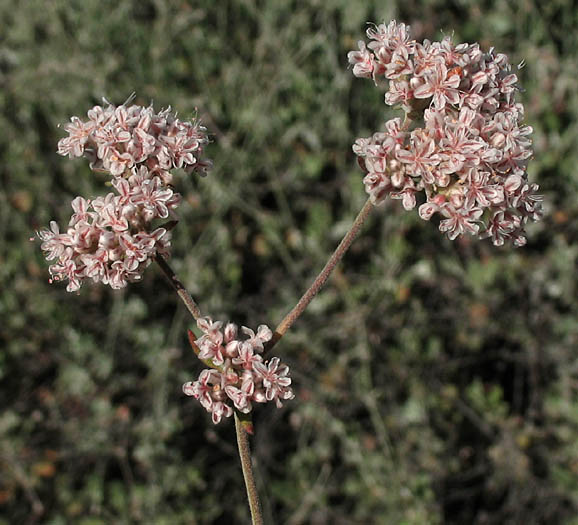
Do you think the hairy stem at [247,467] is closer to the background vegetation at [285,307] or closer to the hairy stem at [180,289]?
the hairy stem at [180,289]

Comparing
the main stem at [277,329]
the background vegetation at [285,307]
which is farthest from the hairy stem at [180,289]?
the background vegetation at [285,307]

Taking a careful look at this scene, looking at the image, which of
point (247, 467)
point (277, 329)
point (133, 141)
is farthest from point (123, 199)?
point (247, 467)

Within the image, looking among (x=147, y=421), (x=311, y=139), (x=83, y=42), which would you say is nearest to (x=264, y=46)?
(x=311, y=139)

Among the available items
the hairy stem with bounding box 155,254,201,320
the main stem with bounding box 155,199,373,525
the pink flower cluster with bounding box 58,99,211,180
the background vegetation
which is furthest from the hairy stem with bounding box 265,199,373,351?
the background vegetation

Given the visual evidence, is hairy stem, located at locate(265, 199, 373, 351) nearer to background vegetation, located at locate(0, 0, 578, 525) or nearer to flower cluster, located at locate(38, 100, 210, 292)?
flower cluster, located at locate(38, 100, 210, 292)

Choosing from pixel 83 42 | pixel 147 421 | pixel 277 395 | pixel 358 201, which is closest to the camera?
pixel 277 395

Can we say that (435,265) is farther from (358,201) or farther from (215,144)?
(215,144)
